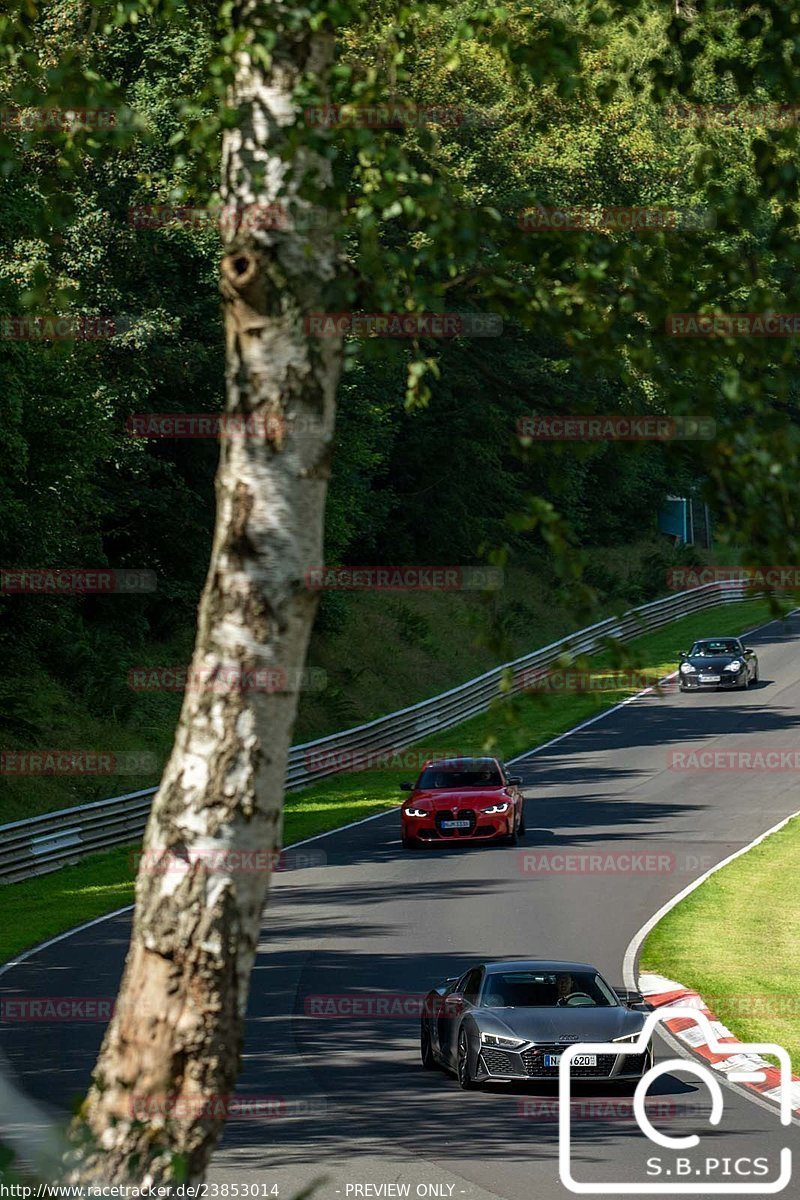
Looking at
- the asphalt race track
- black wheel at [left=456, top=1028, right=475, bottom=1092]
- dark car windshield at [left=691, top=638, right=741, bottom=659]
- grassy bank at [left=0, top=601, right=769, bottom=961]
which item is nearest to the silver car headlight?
black wheel at [left=456, top=1028, right=475, bottom=1092]

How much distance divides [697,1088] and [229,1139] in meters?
4.59

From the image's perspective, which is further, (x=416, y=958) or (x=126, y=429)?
(x=126, y=429)

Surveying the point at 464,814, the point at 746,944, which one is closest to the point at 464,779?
the point at 464,814

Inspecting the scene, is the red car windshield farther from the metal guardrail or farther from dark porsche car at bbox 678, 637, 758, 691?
dark porsche car at bbox 678, 637, 758, 691

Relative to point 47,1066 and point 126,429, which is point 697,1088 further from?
point 126,429

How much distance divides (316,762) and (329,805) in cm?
346

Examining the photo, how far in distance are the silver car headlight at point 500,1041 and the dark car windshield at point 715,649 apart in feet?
121

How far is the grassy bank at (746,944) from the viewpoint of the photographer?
66.2 ft

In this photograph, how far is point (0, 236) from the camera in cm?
3416

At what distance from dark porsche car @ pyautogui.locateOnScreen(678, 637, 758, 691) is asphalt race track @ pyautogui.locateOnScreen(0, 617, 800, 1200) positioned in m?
5.25

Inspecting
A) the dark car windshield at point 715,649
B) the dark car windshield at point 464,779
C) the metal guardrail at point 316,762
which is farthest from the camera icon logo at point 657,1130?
the dark car windshield at point 715,649

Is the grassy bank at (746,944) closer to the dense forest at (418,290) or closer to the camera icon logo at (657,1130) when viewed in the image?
the camera icon logo at (657,1130)

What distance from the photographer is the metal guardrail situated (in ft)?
104

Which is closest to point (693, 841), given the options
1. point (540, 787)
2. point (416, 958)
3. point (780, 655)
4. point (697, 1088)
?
point (540, 787)
